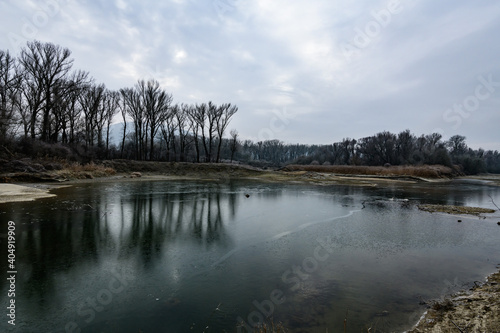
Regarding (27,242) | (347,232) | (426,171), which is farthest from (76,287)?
(426,171)

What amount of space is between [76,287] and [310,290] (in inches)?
175

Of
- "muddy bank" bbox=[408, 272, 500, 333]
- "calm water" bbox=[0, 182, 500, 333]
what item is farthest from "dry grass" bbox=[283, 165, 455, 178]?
"muddy bank" bbox=[408, 272, 500, 333]

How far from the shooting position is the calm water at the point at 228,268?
4309 mm

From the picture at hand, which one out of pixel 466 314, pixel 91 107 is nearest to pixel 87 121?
pixel 91 107

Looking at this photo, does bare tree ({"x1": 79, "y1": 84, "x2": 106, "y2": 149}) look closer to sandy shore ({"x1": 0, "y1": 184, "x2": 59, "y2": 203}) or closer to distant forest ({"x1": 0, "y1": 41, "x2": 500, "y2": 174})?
distant forest ({"x1": 0, "y1": 41, "x2": 500, "y2": 174})

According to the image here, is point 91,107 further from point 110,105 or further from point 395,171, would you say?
point 395,171

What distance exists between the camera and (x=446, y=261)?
7176mm

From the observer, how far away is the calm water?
14.1ft

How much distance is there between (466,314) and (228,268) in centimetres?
442

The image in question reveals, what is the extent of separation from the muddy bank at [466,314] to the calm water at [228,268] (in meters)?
0.27

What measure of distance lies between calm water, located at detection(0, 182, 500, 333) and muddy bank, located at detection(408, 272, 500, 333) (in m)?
0.27

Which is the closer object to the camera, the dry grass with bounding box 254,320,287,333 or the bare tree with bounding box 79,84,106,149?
the dry grass with bounding box 254,320,287,333

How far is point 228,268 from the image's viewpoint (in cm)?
631

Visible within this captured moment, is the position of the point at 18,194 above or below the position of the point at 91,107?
below
